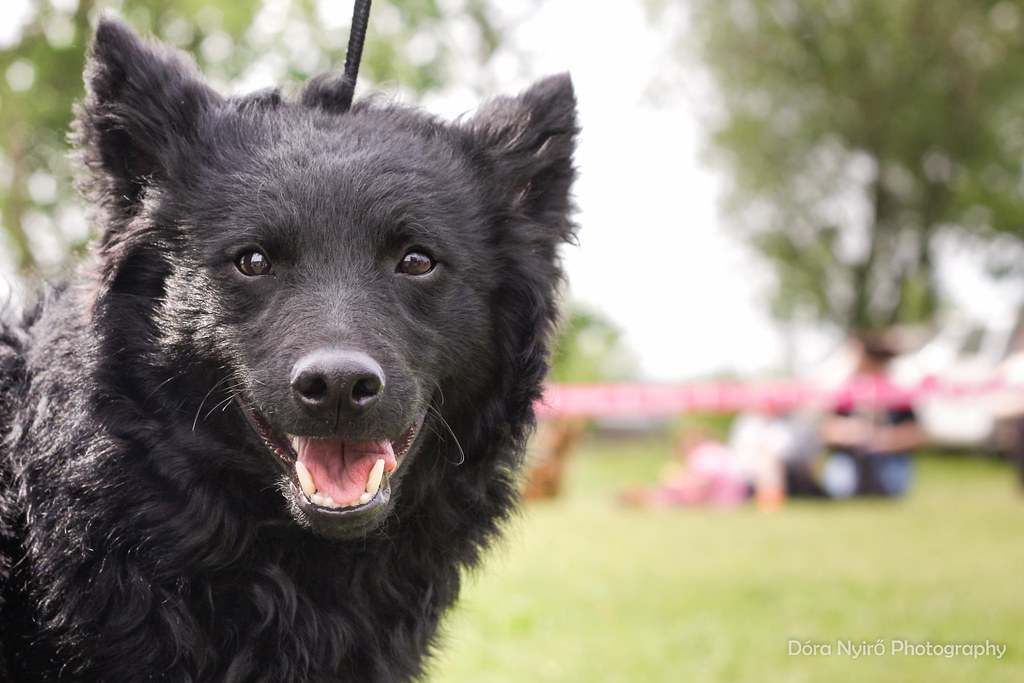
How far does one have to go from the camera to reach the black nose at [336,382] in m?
2.64

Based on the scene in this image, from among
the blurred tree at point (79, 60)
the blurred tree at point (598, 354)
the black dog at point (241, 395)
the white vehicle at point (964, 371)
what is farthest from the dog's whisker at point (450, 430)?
the white vehicle at point (964, 371)

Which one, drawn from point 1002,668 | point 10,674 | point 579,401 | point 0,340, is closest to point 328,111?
point 0,340

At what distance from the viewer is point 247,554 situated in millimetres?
3002

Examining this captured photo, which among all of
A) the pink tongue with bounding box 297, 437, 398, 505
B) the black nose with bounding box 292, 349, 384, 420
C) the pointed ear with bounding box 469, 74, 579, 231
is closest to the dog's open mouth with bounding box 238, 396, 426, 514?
the pink tongue with bounding box 297, 437, 398, 505

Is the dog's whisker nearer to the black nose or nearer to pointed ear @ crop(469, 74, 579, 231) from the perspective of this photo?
the black nose

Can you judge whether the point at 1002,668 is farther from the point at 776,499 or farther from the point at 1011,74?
the point at 1011,74

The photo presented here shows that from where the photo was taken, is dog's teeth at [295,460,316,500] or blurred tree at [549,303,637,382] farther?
blurred tree at [549,303,637,382]

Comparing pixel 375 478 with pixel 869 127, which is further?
pixel 869 127

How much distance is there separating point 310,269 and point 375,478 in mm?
631

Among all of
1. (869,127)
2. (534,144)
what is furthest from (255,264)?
(869,127)

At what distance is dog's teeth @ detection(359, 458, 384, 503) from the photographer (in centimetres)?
287

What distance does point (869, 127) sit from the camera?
31.4 metres

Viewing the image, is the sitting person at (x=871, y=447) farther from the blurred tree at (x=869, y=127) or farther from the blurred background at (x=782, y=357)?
the blurred tree at (x=869, y=127)

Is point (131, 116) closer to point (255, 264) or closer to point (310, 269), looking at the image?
point (255, 264)
